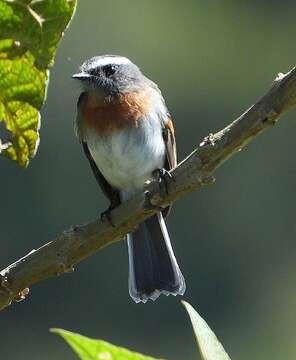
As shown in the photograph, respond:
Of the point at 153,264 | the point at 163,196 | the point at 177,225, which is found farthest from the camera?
the point at 177,225

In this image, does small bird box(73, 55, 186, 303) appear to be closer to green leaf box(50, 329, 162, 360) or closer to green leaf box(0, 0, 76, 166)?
green leaf box(0, 0, 76, 166)

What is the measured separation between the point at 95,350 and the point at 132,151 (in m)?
3.42

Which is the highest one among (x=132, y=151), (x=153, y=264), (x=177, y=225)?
(x=177, y=225)

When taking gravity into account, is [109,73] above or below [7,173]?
below

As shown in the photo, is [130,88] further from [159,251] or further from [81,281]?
[81,281]

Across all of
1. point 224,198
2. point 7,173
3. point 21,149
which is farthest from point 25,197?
point 21,149

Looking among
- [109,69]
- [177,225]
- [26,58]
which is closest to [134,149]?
[109,69]

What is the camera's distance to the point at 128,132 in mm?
5027

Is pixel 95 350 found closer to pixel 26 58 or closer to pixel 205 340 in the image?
pixel 205 340

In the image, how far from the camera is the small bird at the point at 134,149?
500 cm

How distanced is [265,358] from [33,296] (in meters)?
3.26

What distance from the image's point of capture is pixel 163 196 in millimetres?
2891

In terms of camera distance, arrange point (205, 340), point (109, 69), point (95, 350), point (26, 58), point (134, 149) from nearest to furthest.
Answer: point (95, 350)
point (205, 340)
point (26, 58)
point (134, 149)
point (109, 69)

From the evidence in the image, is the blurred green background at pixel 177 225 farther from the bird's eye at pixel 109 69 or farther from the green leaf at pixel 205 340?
the green leaf at pixel 205 340
